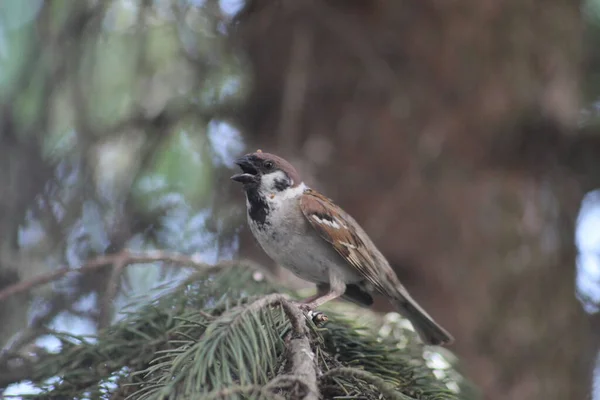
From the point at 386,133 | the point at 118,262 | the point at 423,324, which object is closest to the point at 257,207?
the point at 118,262

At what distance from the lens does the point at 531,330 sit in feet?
11.3

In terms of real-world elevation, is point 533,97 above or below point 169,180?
above

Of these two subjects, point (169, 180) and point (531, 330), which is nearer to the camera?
point (531, 330)

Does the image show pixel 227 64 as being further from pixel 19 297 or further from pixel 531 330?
pixel 531 330

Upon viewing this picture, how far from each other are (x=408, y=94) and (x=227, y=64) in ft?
3.43

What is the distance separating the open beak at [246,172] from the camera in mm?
2676

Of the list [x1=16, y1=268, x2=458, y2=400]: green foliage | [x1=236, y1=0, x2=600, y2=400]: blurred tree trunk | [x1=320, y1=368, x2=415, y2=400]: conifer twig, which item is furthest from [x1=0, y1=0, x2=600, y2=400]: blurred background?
[x1=320, y1=368, x2=415, y2=400]: conifer twig

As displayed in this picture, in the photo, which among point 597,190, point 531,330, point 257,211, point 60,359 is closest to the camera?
point 60,359

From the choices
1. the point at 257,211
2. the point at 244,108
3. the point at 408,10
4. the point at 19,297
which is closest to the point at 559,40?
the point at 408,10

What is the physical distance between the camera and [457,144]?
3621 millimetres

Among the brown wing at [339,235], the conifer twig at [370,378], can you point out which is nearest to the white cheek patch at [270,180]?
the brown wing at [339,235]

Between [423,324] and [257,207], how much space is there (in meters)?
0.89

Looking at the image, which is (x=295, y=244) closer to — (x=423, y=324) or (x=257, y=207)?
(x=257, y=207)

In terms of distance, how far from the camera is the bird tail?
2699 millimetres
